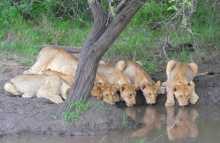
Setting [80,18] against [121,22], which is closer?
[121,22]

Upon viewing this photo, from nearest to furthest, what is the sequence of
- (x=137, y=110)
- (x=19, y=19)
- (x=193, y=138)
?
(x=193, y=138), (x=137, y=110), (x=19, y=19)

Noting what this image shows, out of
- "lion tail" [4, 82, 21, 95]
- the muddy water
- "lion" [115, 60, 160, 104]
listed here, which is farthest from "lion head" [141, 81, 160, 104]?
"lion tail" [4, 82, 21, 95]

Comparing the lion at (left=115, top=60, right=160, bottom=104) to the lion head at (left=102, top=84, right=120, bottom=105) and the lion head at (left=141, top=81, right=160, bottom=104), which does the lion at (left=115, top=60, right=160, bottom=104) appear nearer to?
the lion head at (left=141, top=81, right=160, bottom=104)

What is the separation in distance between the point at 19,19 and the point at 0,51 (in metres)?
1.79

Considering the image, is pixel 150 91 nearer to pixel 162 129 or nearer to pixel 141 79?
pixel 141 79

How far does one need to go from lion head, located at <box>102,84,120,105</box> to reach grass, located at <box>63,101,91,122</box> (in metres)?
0.78

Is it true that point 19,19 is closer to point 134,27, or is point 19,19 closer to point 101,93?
point 134,27

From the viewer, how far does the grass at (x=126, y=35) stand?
13.6 metres

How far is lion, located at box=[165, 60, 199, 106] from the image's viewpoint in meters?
11.5

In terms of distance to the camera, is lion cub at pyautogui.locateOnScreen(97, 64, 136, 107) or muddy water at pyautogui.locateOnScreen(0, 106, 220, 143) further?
lion cub at pyautogui.locateOnScreen(97, 64, 136, 107)

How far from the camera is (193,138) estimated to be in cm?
988

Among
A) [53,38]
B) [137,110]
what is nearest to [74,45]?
[53,38]

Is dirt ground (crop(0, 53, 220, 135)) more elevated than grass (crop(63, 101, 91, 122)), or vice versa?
grass (crop(63, 101, 91, 122))

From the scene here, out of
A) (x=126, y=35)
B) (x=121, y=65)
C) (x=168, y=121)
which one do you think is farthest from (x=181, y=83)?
(x=126, y=35)
